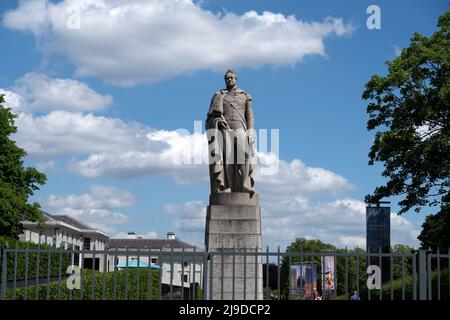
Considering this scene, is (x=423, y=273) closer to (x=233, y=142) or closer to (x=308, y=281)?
(x=308, y=281)

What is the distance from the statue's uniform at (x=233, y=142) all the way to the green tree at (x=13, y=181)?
23490 millimetres

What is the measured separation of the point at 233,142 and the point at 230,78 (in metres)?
1.60

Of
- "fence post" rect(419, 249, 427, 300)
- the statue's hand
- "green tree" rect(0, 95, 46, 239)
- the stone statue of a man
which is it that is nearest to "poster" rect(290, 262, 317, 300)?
"fence post" rect(419, 249, 427, 300)

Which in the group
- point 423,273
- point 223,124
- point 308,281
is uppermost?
point 223,124

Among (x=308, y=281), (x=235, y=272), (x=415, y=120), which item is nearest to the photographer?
(x=235, y=272)

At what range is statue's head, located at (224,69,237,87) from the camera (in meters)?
16.6

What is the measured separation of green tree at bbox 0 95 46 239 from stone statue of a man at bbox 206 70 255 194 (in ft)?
76.9

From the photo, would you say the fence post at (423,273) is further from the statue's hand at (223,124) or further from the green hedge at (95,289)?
the green hedge at (95,289)

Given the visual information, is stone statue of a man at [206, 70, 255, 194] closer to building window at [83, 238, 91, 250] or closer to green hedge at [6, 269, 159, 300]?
green hedge at [6, 269, 159, 300]

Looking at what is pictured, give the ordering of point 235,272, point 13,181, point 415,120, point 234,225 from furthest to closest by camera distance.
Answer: point 13,181 < point 415,120 < point 234,225 < point 235,272

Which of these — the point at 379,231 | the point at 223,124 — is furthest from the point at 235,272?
the point at 379,231

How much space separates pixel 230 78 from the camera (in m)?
16.6
